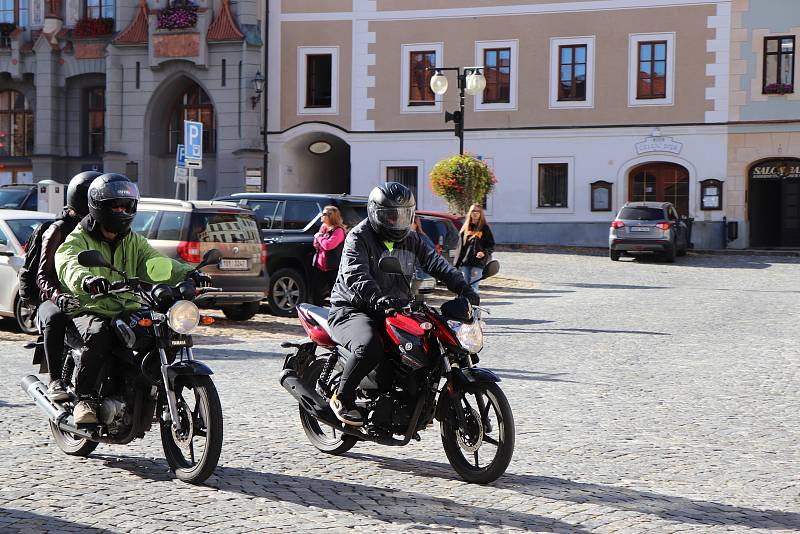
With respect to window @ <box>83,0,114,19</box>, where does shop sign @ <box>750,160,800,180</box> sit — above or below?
below

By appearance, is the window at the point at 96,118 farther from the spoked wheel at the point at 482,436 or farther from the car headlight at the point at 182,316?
the spoked wheel at the point at 482,436

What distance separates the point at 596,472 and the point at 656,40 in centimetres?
3224

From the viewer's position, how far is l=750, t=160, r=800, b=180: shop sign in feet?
121

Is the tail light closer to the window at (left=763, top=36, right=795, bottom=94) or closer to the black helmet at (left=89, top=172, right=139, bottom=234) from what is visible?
the black helmet at (left=89, top=172, right=139, bottom=234)

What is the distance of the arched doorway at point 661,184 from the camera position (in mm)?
37438

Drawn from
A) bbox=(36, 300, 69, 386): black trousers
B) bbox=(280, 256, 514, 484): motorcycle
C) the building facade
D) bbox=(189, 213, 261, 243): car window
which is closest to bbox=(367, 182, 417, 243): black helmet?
bbox=(280, 256, 514, 484): motorcycle

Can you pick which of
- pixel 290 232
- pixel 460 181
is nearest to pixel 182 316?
pixel 290 232

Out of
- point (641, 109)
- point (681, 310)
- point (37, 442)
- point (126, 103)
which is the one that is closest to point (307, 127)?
point (126, 103)

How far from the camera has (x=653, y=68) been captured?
123 feet

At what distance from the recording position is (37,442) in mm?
7637

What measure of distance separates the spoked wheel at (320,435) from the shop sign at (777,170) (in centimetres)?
3184

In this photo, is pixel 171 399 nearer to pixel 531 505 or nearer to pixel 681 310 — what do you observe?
pixel 531 505

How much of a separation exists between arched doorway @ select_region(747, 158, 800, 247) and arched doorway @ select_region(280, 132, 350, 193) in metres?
13.6

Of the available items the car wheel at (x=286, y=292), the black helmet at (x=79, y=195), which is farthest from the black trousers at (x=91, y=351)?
the car wheel at (x=286, y=292)
